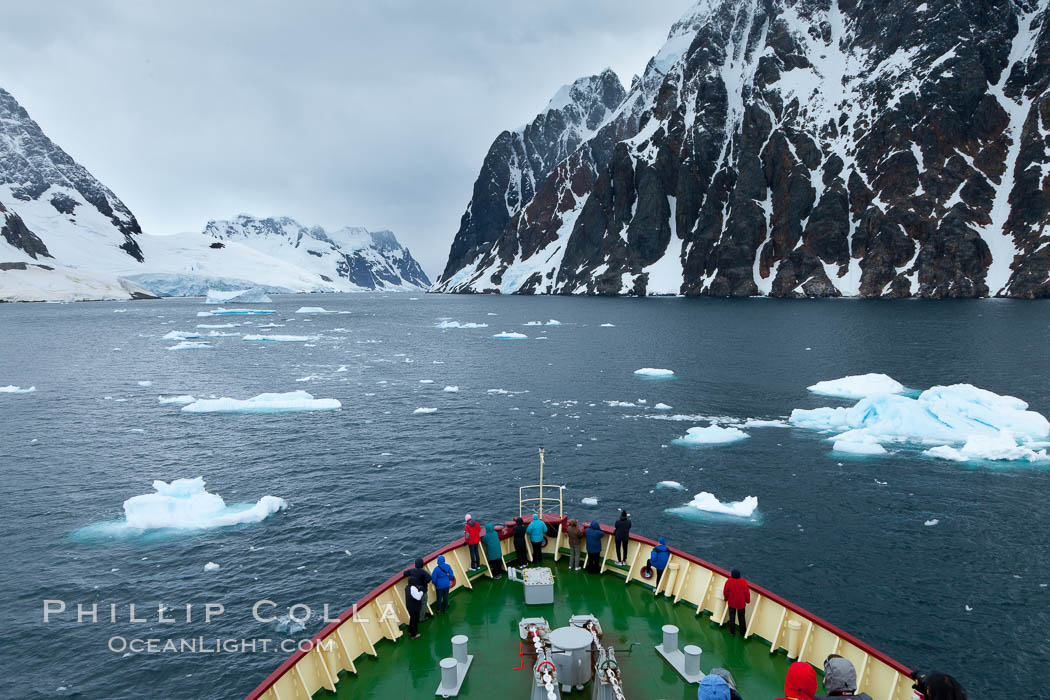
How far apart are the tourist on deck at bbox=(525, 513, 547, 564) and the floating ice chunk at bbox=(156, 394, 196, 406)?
48.2 metres

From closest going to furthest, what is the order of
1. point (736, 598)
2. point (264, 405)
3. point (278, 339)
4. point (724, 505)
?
point (736, 598), point (724, 505), point (264, 405), point (278, 339)

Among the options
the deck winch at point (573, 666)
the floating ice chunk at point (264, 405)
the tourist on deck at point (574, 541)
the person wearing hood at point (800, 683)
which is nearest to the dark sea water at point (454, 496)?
the floating ice chunk at point (264, 405)

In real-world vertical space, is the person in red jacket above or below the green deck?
above

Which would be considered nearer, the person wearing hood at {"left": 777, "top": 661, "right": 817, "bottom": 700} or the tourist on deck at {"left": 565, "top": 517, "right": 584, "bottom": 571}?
the person wearing hood at {"left": 777, "top": 661, "right": 817, "bottom": 700}

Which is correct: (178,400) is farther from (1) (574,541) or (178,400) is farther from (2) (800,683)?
(2) (800,683)

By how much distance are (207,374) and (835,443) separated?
226 ft

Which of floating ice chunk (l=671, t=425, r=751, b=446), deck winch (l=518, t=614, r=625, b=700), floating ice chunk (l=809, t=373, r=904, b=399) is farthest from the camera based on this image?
floating ice chunk (l=809, t=373, r=904, b=399)

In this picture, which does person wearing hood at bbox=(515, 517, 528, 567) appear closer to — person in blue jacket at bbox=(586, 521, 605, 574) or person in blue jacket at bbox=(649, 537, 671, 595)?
person in blue jacket at bbox=(586, 521, 605, 574)

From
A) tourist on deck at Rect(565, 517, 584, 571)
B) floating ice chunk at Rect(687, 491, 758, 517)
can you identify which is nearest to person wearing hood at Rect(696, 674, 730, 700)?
tourist on deck at Rect(565, 517, 584, 571)

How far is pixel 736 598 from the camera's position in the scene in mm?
15562

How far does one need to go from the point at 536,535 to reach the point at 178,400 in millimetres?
50447

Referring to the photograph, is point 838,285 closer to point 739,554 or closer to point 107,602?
point 739,554

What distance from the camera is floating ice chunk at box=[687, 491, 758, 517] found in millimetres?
29869

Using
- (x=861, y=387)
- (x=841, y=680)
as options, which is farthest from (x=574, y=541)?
(x=861, y=387)
